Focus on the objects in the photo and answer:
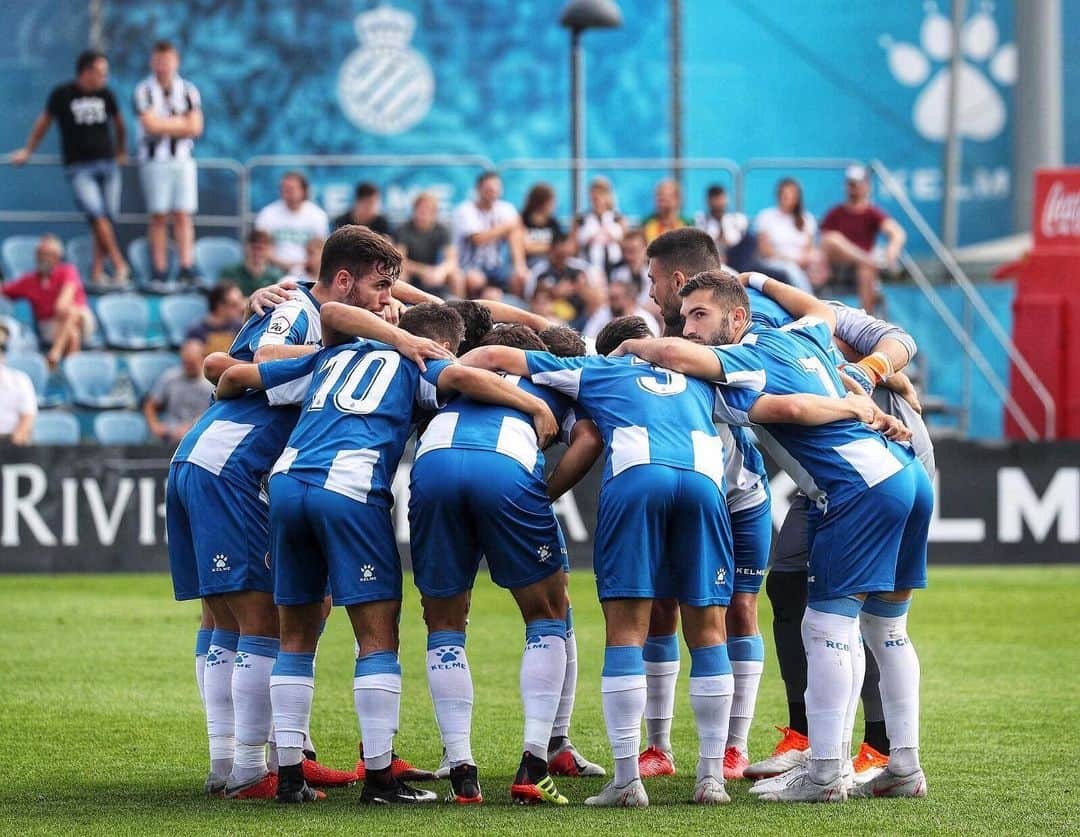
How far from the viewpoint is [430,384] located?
661 cm

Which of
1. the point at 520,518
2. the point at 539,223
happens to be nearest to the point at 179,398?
the point at 539,223

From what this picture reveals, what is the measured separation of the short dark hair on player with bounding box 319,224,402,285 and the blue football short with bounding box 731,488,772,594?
1.72 metres

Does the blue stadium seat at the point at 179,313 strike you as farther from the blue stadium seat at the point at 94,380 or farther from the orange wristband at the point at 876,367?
the orange wristband at the point at 876,367

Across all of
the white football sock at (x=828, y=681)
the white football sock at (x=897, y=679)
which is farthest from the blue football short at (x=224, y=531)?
the white football sock at (x=897, y=679)

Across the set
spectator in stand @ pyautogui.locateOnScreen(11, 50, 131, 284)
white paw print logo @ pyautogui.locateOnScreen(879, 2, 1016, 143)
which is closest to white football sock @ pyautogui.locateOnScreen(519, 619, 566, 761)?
spectator in stand @ pyautogui.locateOnScreen(11, 50, 131, 284)

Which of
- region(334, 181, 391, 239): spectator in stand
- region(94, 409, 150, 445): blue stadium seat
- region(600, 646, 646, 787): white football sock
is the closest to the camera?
region(600, 646, 646, 787): white football sock

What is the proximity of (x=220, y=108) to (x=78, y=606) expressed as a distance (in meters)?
9.10

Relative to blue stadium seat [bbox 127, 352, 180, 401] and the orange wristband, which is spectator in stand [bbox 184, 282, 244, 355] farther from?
the orange wristband

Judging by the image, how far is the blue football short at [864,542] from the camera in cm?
637

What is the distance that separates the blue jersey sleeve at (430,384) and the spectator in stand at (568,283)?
974cm

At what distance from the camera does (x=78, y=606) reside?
12977 mm

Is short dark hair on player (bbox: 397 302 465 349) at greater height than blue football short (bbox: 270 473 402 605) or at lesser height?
greater

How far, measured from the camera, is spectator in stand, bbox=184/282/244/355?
15.8 m

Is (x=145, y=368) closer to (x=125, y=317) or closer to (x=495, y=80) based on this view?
(x=125, y=317)
